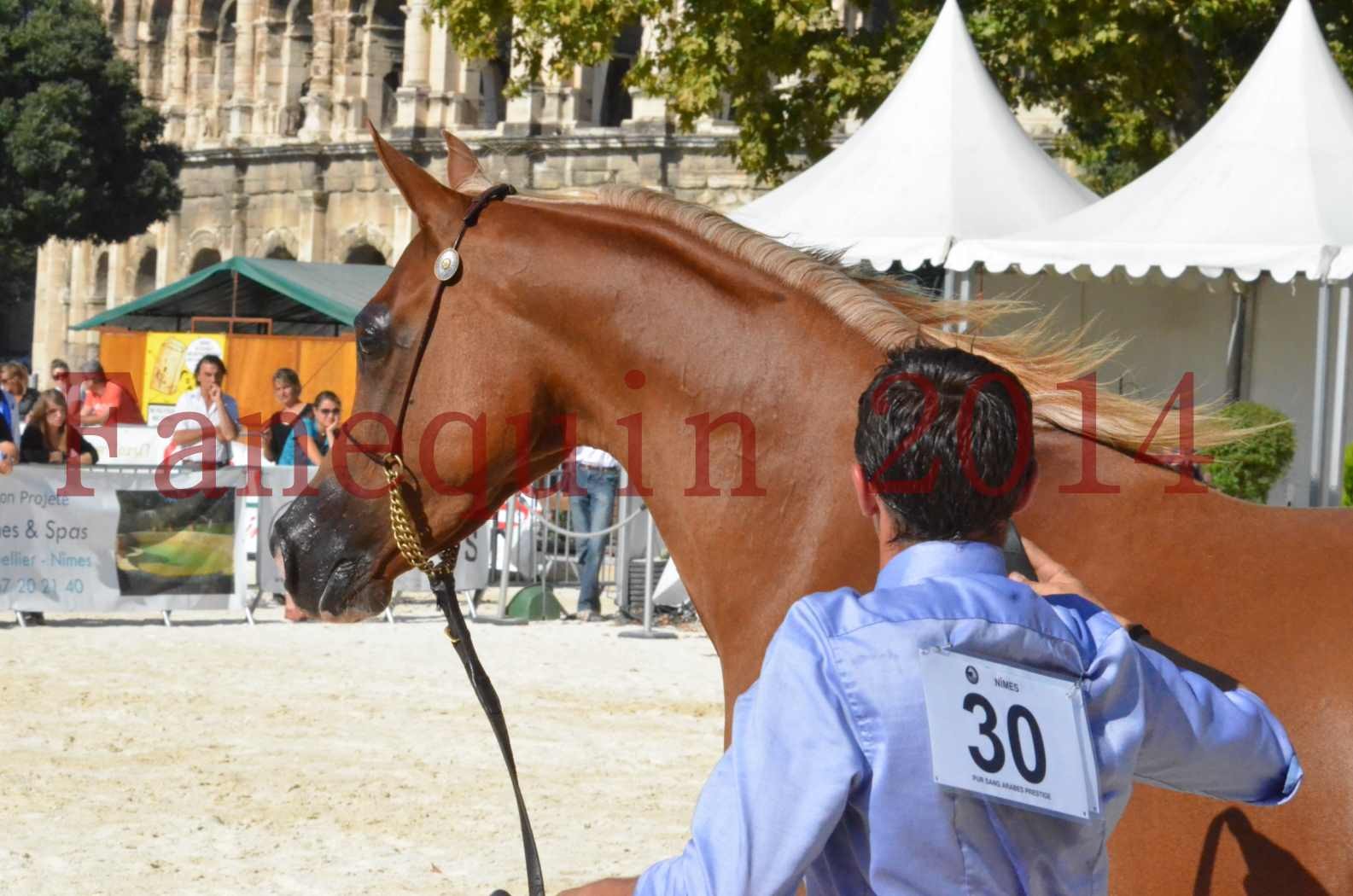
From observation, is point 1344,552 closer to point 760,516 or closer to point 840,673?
point 760,516

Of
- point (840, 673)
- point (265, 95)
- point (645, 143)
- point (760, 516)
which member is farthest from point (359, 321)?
point (265, 95)

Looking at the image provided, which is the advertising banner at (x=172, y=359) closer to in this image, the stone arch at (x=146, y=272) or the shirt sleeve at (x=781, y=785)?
the stone arch at (x=146, y=272)

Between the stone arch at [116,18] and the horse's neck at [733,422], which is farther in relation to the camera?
the stone arch at [116,18]

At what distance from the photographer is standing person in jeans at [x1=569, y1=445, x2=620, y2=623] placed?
14.1 meters

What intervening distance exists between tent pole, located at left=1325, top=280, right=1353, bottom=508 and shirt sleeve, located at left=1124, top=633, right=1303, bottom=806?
8641 mm

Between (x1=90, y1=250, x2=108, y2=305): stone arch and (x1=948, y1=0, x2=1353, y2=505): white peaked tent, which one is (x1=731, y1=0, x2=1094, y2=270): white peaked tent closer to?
(x1=948, y1=0, x2=1353, y2=505): white peaked tent

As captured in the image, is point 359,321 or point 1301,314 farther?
point 1301,314

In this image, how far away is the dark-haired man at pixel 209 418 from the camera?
43.8ft

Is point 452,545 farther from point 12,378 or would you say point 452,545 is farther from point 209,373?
point 12,378

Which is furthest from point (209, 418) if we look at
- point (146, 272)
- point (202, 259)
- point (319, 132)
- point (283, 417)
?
point (146, 272)

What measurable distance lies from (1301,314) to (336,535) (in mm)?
11345

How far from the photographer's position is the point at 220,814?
22.3 feet

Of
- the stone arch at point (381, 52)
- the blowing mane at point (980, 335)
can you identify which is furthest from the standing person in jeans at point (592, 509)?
the stone arch at point (381, 52)

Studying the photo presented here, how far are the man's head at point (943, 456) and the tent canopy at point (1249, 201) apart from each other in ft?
27.3
